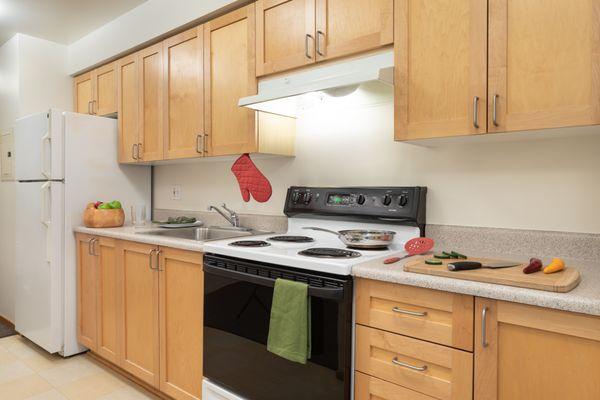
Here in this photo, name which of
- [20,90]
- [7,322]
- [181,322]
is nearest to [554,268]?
[181,322]

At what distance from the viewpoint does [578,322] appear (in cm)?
98

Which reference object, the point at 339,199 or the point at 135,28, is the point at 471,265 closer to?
the point at 339,199

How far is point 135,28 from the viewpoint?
2.82 metres

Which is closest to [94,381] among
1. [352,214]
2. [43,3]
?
[352,214]

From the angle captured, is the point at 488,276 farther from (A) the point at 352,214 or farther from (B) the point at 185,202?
(B) the point at 185,202

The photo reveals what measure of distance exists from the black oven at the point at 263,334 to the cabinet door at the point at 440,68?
659mm

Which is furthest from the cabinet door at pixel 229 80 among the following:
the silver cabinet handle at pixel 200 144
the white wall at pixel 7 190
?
the white wall at pixel 7 190

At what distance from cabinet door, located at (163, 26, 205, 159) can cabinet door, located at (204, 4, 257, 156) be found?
0.23ft

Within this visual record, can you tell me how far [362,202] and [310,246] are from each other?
13.2 inches

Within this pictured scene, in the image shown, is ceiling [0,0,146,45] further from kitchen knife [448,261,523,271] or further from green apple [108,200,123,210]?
kitchen knife [448,261,523,271]

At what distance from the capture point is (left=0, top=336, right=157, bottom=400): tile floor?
2287 millimetres

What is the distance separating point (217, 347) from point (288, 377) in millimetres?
429

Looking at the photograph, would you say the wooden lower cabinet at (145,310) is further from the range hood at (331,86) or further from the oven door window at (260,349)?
the range hood at (331,86)

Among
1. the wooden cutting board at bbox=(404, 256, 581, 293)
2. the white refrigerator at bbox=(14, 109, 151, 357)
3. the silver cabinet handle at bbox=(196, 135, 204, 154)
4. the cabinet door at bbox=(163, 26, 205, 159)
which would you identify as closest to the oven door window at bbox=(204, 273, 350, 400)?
the wooden cutting board at bbox=(404, 256, 581, 293)
